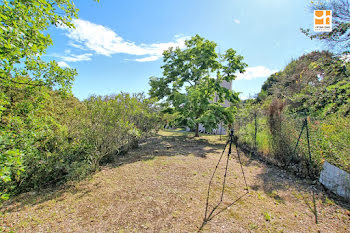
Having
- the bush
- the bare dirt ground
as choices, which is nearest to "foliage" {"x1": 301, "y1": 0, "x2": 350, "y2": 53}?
the bare dirt ground

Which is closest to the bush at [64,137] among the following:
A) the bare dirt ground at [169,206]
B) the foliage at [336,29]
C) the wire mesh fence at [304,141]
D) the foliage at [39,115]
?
the foliage at [39,115]

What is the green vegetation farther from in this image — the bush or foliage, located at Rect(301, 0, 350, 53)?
the bush

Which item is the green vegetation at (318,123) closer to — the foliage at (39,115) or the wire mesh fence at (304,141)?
the wire mesh fence at (304,141)

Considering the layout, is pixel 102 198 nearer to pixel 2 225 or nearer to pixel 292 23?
pixel 2 225

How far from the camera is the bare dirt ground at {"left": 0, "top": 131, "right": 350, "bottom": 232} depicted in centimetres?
260

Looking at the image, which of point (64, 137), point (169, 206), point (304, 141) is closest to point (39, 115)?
point (64, 137)

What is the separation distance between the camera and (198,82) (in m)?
12.3

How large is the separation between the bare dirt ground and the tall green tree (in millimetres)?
5825

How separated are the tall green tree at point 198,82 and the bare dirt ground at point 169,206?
582cm

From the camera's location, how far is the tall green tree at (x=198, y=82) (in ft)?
33.7

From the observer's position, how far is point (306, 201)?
3.50m

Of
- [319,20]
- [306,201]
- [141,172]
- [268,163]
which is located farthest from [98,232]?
[319,20]

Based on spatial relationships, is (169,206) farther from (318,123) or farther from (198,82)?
(198,82)

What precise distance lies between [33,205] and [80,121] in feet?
7.31
